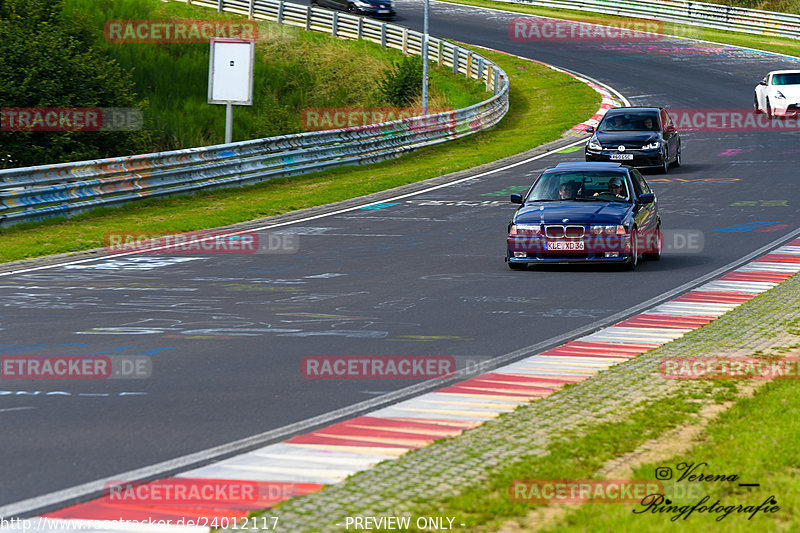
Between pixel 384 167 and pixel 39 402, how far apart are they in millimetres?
24083

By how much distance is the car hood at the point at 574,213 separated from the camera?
53.2 ft

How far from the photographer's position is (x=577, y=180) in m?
17.4

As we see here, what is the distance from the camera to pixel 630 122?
29.9 metres

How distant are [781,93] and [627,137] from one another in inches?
497

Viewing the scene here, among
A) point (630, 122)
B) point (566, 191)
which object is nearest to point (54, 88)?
point (630, 122)

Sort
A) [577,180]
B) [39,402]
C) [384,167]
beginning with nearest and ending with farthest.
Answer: [39,402], [577,180], [384,167]

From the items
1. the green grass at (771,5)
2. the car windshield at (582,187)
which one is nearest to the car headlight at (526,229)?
the car windshield at (582,187)

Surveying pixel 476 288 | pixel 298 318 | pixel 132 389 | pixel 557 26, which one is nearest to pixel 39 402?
pixel 132 389

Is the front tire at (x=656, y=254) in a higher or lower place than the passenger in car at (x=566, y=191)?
lower

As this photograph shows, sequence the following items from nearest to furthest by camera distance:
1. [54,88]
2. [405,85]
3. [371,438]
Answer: [371,438]
[54,88]
[405,85]

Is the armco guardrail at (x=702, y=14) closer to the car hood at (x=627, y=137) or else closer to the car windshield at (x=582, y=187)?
the car hood at (x=627, y=137)

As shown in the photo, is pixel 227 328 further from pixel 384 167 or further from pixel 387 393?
pixel 384 167

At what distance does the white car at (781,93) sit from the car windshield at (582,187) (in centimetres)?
2417

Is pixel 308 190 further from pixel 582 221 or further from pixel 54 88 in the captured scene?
pixel 582 221
